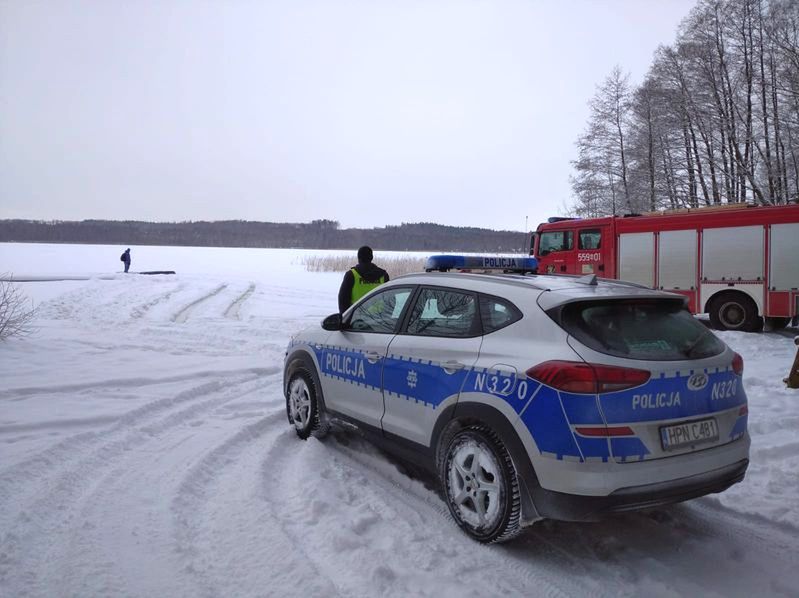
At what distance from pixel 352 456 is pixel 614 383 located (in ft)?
8.67

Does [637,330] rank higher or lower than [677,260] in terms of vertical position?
lower

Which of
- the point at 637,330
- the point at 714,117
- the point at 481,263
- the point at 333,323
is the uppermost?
the point at 714,117

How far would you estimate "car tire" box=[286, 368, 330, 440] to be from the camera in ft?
16.9

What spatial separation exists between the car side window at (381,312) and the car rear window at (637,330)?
1.46 metres

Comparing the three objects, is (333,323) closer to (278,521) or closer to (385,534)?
(278,521)

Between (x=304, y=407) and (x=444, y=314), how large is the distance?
208cm

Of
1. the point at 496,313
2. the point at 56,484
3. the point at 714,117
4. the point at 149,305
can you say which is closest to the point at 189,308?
the point at 149,305

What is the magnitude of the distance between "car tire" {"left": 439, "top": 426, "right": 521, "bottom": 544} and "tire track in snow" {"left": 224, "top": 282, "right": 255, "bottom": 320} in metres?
12.1

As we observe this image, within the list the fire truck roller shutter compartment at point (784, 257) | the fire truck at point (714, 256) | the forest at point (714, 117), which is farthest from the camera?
the forest at point (714, 117)

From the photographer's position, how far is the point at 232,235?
11175 cm

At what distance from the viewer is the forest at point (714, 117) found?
25.9 meters

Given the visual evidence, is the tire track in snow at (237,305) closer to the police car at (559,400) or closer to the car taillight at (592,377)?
the police car at (559,400)

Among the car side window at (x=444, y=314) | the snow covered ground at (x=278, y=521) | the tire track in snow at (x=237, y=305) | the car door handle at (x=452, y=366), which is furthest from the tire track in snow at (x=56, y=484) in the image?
the tire track in snow at (x=237, y=305)

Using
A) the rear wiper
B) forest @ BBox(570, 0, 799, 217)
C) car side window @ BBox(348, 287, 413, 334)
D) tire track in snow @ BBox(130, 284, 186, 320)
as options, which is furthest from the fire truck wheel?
forest @ BBox(570, 0, 799, 217)
